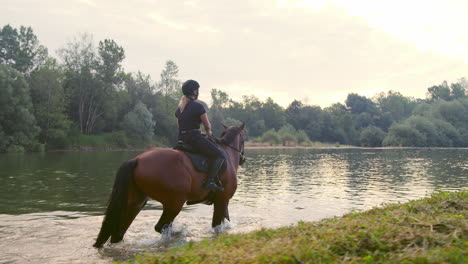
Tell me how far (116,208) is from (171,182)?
1223mm

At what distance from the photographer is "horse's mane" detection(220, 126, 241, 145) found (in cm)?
1064

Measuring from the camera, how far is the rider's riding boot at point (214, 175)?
9102 millimetres

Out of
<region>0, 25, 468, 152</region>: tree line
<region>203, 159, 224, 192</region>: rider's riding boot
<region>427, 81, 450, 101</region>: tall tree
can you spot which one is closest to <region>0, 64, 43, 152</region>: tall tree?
<region>0, 25, 468, 152</region>: tree line

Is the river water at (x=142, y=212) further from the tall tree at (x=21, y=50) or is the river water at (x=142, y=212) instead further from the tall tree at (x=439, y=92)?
the tall tree at (x=439, y=92)

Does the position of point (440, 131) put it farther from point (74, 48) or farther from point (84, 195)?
point (84, 195)

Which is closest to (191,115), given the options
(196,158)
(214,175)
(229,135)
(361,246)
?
(196,158)

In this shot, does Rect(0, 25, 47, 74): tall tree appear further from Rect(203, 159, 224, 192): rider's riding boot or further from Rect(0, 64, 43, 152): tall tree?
Rect(203, 159, 224, 192): rider's riding boot

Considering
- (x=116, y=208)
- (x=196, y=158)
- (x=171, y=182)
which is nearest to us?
(x=116, y=208)

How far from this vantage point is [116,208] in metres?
8.04

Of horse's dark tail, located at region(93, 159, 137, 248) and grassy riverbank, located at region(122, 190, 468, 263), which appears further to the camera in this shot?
horse's dark tail, located at region(93, 159, 137, 248)

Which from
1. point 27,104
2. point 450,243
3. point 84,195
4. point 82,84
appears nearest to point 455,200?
point 450,243

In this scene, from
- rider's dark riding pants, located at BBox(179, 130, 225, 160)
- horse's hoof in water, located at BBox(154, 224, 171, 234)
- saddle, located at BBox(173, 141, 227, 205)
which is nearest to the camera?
horse's hoof in water, located at BBox(154, 224, 171, 234)

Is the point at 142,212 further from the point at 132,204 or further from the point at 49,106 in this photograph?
the point at 49,106

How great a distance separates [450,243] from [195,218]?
309 inches
